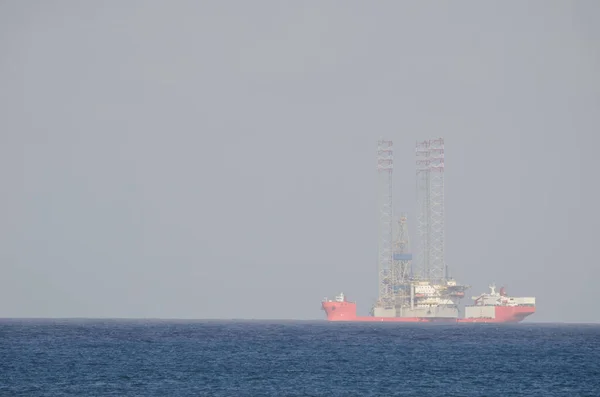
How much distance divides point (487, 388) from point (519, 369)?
20.9 m

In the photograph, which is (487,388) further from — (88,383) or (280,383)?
(88,383)

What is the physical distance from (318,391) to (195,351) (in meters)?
51.0

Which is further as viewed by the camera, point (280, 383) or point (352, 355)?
point (352, 355)

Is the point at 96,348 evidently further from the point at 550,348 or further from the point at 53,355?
the point at 550,348

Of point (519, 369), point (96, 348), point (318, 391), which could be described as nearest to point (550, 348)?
point (519, 369)

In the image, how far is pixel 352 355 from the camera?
128125 mm

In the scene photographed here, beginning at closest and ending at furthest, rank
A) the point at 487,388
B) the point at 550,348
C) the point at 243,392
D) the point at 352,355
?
1. the point at 243,392
2. the point at 487,388
3. the point at 352,355
4. the point at 550,348

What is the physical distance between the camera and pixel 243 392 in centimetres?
8369

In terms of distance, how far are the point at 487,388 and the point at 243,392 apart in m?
21.0

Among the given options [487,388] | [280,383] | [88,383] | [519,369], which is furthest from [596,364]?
[88,383]

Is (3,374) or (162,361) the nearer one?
(3,374)

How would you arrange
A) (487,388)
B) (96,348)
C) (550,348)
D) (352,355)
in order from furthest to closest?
1. (550,348)
2. (96,348)
3. (352,355)
4. (487,388)

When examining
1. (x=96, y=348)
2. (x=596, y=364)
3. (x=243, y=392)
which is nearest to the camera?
(x=243, y=392)

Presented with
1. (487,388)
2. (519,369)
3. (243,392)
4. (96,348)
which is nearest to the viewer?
(243,392)
